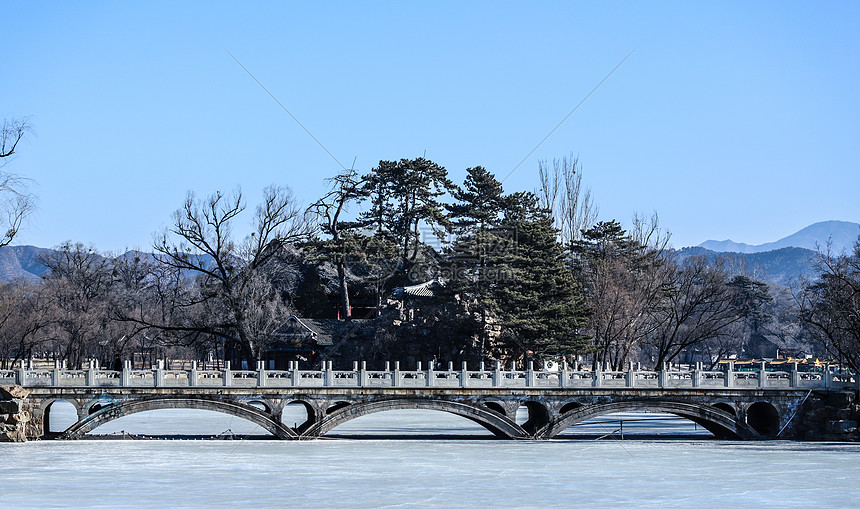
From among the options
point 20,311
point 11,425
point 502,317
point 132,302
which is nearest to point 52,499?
point 11,425

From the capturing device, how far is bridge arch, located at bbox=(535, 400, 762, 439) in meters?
51.4

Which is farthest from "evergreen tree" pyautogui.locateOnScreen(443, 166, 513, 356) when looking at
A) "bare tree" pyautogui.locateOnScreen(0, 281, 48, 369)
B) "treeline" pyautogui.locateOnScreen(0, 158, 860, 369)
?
"bare tree" pyautogui.locateOnScreen(0, 281, 48, 369)

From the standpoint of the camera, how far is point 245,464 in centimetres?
3959

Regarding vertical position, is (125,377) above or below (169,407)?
above

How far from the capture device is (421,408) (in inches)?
1983

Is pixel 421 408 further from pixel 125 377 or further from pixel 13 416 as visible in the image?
pixel 13 416

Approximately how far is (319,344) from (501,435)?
90.9ft

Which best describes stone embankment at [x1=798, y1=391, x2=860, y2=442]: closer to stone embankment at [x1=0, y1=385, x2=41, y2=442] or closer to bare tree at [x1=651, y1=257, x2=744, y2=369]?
bare tree at [x1=651, y1=257, x2=744, y2=369]

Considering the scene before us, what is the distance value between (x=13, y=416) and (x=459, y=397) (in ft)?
70.1

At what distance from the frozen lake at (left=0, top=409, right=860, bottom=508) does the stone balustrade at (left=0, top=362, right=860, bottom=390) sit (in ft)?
9.48

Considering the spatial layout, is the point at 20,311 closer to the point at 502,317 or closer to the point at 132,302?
the point at 132,302

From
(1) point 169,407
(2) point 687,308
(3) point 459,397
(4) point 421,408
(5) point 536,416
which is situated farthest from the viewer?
(2) point 687,308

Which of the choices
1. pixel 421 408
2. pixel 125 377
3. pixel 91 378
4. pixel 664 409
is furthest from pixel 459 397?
pixel 91 378

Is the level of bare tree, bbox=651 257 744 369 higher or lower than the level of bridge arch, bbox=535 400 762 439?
higher
